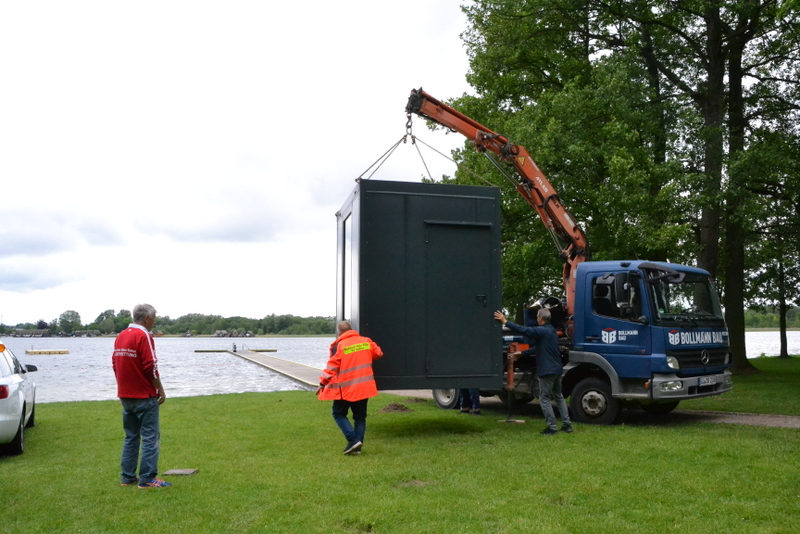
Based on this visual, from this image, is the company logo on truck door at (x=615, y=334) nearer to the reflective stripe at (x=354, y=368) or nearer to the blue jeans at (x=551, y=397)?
the blue jeans at (x=551, y=397)

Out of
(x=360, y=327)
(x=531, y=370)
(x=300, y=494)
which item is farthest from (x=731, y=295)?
(x=300, y=494)

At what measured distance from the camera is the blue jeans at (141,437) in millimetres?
7121

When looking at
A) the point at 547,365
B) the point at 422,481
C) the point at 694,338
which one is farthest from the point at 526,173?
the point at 422,481

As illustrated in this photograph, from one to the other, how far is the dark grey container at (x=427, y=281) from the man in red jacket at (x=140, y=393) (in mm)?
3395

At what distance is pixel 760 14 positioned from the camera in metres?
20.3

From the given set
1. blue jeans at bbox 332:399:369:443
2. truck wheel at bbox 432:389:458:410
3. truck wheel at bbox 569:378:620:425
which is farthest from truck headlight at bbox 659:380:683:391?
blue jeans at bbox 332:399:369:443

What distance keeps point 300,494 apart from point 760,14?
2020cm

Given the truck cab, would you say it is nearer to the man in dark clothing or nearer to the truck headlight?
the truck headlight

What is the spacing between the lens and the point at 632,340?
11.3m

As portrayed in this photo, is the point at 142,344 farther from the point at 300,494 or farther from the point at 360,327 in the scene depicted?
the point at 360,327

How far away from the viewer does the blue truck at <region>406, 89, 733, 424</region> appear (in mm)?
11109

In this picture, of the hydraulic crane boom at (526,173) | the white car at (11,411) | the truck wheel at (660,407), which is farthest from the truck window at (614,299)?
the white car at (11,411)

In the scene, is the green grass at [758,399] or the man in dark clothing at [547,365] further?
the green grass at [758,399]

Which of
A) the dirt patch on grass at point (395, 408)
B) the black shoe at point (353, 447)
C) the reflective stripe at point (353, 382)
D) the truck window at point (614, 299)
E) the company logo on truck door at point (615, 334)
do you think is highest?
the truck window at point (614, 299)
